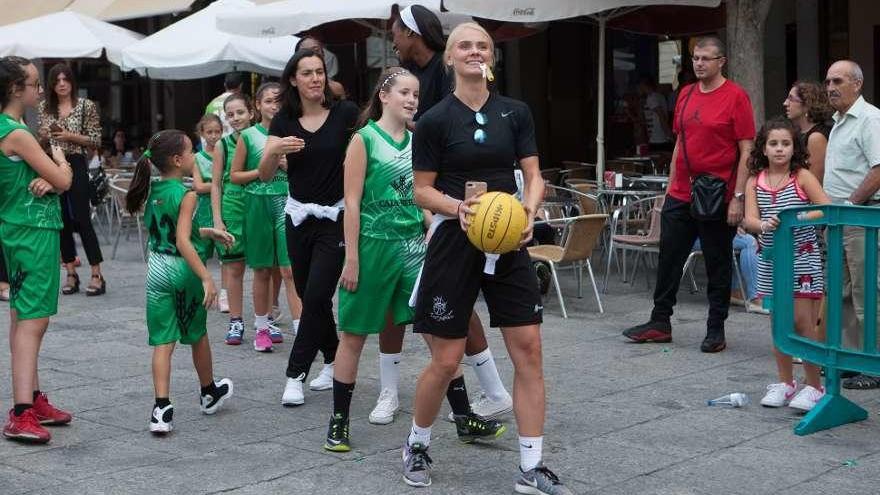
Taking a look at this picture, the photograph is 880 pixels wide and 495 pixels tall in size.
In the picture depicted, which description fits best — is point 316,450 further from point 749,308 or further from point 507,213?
point 749,308

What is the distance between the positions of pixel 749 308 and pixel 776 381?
8.57ft

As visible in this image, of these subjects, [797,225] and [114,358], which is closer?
[797,225]

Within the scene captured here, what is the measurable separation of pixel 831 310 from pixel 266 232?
151 inches

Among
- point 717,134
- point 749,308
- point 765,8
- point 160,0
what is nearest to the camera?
point 717,134

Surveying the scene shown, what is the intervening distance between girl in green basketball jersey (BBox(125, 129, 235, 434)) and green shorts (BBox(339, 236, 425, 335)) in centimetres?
74

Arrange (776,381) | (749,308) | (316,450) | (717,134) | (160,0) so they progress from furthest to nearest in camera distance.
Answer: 1. (160,0)
2. (749,308)
3. (717,134)
4. (776,381)
5. (316,450)

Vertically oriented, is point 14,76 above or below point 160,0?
below

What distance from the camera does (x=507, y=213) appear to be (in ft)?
16.6

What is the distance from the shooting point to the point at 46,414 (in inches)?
262

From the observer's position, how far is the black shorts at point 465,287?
17.6 ft

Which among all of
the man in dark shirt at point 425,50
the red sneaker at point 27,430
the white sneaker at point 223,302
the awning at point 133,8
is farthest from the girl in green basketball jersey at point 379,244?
the awning at point 133,8

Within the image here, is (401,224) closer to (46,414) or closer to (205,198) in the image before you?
(46,414)

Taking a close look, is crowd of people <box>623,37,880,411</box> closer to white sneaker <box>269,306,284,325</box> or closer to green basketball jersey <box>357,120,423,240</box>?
green basketball jersey <box>357,120,423,240</box>

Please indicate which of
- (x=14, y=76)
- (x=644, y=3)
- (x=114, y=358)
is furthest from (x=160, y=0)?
(x=14, y=76)
